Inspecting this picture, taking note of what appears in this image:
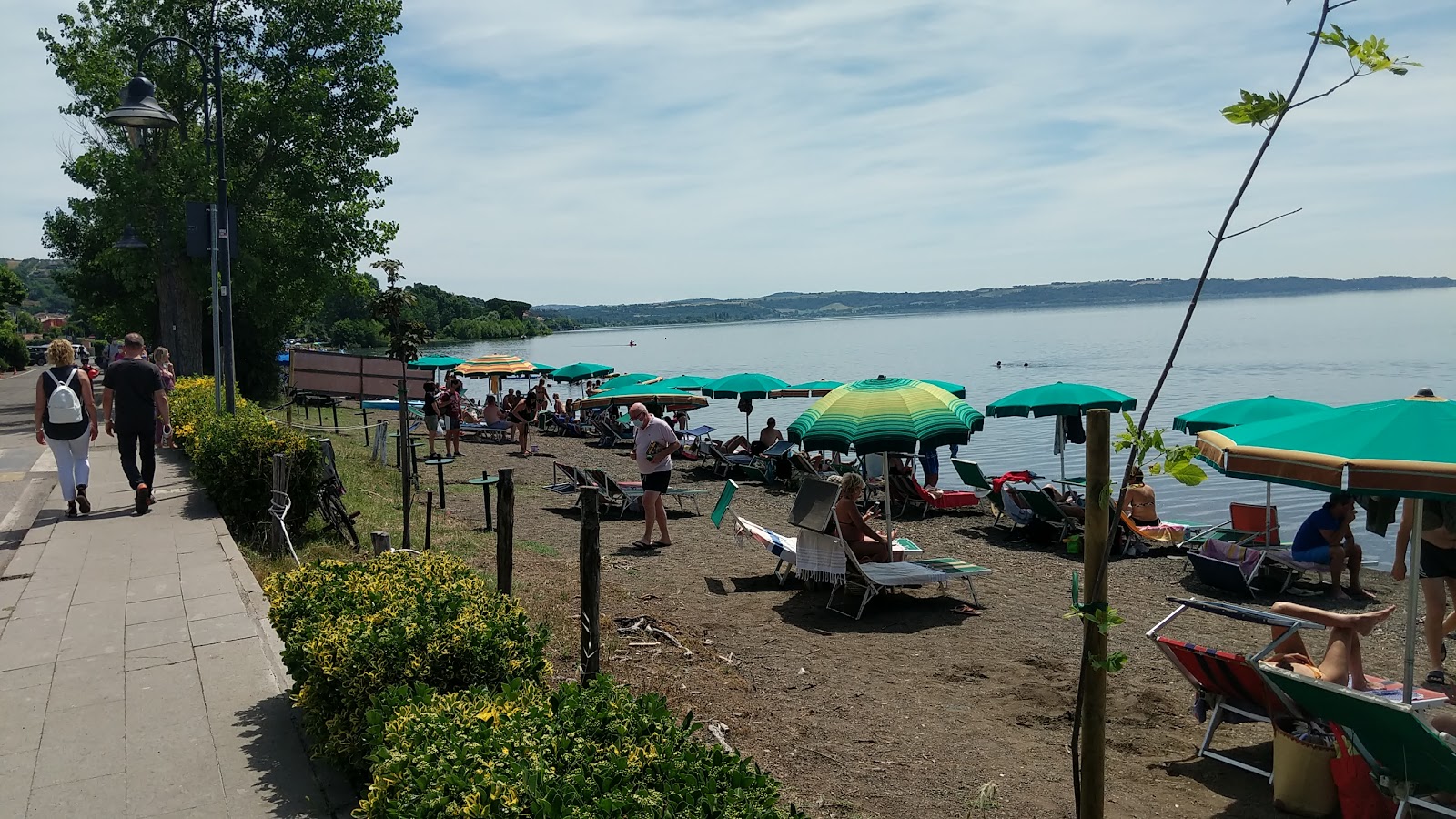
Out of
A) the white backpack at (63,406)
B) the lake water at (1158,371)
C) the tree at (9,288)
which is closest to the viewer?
the white backpack at (63,406)

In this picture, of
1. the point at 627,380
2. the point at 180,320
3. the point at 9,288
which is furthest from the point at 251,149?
the point at 9,288

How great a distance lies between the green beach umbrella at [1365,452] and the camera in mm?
4188

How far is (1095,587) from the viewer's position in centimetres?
281

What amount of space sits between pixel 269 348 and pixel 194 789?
30.3 meters

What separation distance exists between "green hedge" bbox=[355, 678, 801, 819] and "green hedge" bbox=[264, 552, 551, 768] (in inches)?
13.2

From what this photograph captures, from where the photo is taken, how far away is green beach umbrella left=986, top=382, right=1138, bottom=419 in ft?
52.3

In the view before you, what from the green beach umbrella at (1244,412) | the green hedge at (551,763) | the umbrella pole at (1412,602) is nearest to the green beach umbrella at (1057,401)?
the green beach umbrella at (1244,412)

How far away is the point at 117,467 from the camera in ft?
41.6

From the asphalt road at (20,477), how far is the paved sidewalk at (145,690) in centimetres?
141

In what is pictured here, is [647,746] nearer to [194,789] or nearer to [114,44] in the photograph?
[194,789]

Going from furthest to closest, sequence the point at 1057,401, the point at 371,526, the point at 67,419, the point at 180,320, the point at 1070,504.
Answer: the point at 180,320, the point at 1057,401, the point at 1070,504, the point at 371,526, the point at 67,419

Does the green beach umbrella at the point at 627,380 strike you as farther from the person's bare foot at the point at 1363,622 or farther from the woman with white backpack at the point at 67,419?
the person's bare foot at the point at 1363,622

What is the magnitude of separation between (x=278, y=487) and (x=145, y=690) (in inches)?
151

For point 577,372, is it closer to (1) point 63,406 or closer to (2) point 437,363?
(2) point 437,363
